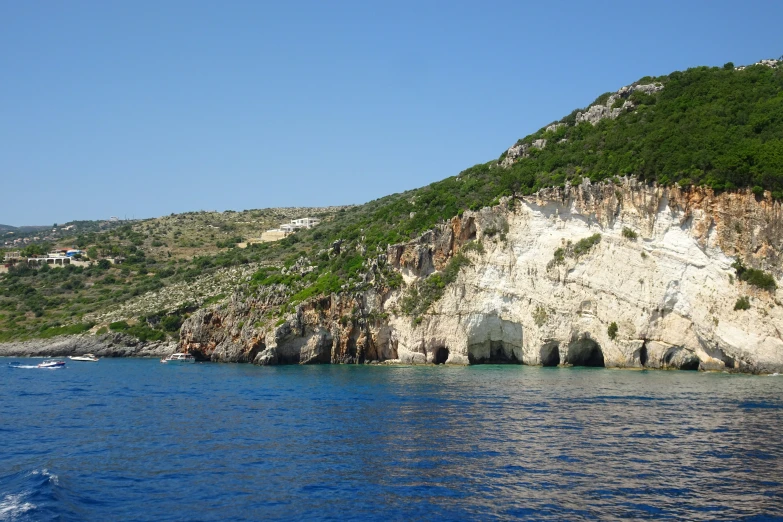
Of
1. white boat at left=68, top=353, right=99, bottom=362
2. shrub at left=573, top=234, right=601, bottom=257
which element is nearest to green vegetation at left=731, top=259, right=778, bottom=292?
shrub at left=573, top=234, right=601, bottom=257

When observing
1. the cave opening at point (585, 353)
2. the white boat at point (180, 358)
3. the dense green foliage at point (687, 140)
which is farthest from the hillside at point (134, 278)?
the cave opening at point (585, 353)

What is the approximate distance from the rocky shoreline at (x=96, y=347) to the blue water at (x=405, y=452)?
3498 centimetres

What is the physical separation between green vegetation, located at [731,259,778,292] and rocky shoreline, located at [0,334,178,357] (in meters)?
54.3

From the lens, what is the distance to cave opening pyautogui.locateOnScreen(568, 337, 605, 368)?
51.2 meters

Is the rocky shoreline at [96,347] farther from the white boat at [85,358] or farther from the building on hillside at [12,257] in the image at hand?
the building on hillside at [12,257]

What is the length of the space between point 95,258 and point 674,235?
96976 millimetres

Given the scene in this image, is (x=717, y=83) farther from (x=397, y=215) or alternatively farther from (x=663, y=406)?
(x=663, y=406)

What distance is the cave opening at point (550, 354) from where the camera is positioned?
51.9 m

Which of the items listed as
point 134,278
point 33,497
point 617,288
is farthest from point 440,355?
point 134,278

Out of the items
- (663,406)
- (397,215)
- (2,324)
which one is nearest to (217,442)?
(663,406)

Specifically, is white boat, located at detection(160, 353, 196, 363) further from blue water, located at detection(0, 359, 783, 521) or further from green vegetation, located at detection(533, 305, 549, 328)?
green vegetation, located at detection(533, 305, 549, 328)

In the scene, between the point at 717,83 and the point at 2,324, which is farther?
the point at 2,324

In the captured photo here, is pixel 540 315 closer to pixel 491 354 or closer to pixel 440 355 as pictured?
pixel 491 354

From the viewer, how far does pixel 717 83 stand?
5581 cm
